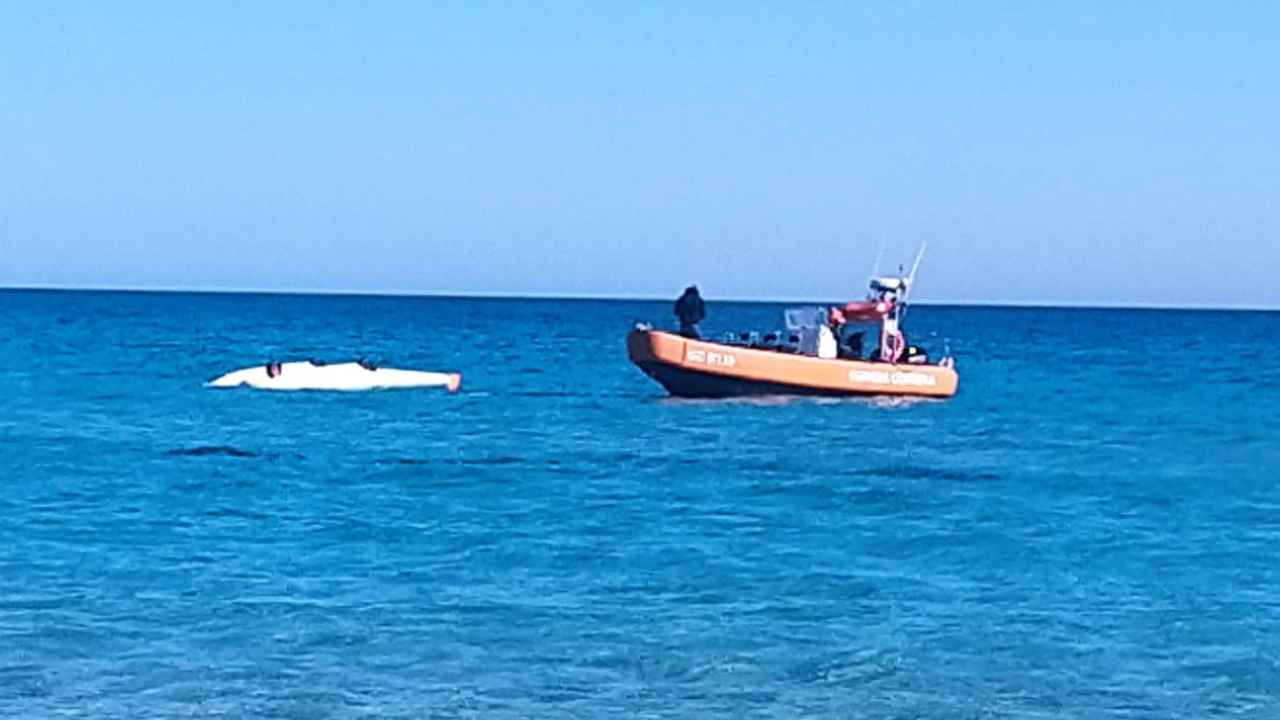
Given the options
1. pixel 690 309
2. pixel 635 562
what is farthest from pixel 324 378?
pixel 635 562

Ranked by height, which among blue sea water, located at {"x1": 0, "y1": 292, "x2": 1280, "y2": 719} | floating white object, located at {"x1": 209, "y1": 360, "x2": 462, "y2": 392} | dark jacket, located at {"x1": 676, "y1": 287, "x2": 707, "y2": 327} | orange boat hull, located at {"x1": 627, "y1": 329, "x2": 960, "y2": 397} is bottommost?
blue sea water, located at {"x1": 0, "y1": 292, "x2": 1280, "y2": 719}

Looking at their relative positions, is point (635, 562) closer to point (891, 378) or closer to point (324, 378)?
point (891, 378)

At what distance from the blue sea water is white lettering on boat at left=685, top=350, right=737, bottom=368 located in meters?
0.85

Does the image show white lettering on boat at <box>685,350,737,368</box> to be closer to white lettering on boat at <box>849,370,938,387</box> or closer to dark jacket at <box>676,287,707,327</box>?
dark jacket at <box>676,287,707,327</box>

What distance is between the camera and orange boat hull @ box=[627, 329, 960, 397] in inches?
1278

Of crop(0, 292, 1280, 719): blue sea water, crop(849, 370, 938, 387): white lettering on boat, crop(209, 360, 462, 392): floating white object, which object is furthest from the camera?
crop(209, 360, 462, 392): floating white object

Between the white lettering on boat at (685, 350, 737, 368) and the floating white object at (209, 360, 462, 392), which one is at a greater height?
the white lettering on boat at (685, 350, 737, 368)

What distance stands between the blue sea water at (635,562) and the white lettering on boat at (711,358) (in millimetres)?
850

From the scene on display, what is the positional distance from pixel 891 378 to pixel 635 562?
1878 cm

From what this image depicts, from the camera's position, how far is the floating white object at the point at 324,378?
38.2 meters

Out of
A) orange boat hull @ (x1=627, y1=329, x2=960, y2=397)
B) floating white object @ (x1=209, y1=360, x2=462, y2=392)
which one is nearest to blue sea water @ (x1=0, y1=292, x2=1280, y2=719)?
orange boat hull @ (x1=627, y1=329, x2=960, y2=397)

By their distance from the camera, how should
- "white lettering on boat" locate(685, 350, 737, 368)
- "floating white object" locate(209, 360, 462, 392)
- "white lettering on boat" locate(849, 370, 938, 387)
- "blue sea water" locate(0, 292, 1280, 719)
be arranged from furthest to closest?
1. "floating white object" locate(209, 360, 462, 392)
2. "white lettering on boat" locate(849, 370, 938, 387)
3. "white lettering on boat" locate(685, 350, 737, 368)
4. "blue sea water" locate(0, 292, 1280, 719)

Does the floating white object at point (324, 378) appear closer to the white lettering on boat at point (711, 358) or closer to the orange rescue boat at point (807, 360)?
the orange rescue boat at point (807, 360)

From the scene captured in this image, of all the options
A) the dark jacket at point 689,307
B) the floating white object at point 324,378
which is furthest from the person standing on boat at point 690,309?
the floating white object at point 324,378
